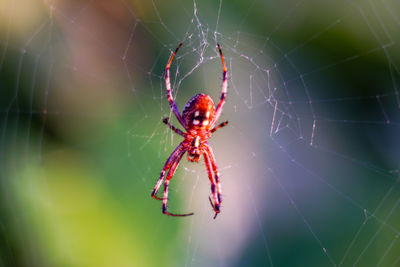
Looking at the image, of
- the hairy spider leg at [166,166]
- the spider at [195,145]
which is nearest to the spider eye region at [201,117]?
the spider at [195,145]

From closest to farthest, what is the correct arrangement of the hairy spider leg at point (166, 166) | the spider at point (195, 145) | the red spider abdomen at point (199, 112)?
the red spider abdomen at point (199, 112) → the spider at point (195, 145) → the hairy spider leg at point (166, 166)

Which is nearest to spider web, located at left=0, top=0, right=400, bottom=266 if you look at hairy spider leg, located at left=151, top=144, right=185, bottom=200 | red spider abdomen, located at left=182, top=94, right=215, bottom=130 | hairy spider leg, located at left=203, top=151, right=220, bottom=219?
hairy spider leg, located at left=151, top=144, right=185, bottom=200

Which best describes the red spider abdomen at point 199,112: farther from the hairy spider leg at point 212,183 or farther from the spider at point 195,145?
the hairy spider leg at point 212,183

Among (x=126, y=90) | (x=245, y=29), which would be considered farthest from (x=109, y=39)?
(x=245, y=29)

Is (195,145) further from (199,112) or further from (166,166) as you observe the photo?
(199,112)

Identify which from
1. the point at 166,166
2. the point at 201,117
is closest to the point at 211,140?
the point at 166,166

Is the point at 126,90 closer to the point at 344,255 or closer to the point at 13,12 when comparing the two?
the point at 13,12
